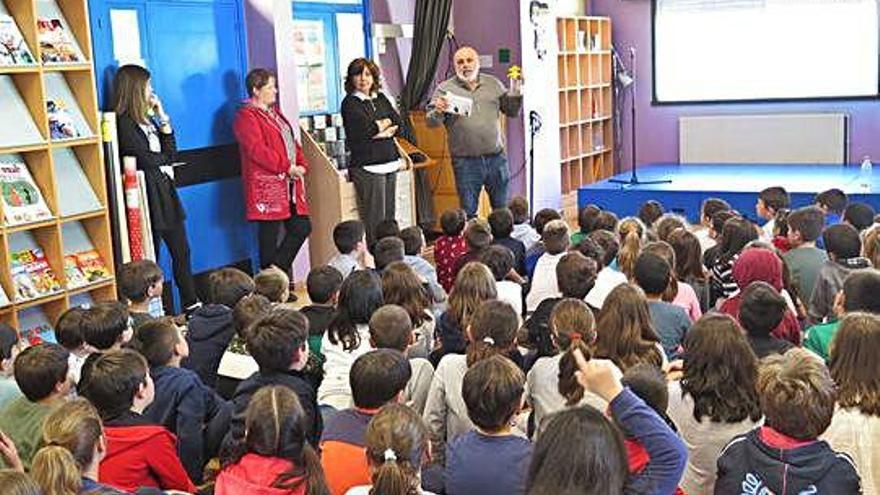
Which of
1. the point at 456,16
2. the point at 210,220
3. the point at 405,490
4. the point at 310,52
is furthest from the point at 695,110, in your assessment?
the point at 405,490

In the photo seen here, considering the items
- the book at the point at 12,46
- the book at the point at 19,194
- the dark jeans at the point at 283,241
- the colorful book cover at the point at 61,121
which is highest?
the book at the point at 12,46

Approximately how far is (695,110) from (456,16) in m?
3.11

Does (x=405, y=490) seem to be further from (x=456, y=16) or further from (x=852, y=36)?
(x=852, y=36)

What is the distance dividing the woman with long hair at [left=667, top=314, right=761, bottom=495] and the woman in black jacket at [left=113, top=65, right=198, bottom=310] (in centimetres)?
373

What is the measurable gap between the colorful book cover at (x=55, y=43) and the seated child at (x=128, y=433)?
2837mm

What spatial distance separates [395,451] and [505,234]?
3.01 m

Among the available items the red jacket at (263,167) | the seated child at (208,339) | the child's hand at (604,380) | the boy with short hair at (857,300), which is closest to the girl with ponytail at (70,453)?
the child's hand at (604,380)

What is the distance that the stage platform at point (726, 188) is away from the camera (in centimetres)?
717

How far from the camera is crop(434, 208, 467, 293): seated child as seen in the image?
16.6 feet

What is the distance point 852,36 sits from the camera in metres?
9.37

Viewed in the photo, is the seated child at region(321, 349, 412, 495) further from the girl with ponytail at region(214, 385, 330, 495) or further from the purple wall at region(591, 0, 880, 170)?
the purple wall at region(591, 0, 880, 170)

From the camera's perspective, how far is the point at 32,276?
5012mm

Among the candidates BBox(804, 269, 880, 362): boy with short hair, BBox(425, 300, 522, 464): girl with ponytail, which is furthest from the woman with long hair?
BBox(804, 269, 880, 362): boy with short hair

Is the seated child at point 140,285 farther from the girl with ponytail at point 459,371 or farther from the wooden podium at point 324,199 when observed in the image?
the wooden podium at point 324,199
